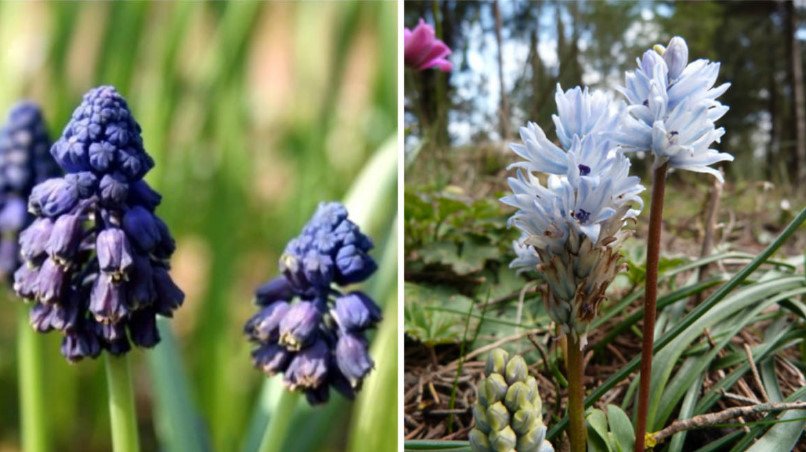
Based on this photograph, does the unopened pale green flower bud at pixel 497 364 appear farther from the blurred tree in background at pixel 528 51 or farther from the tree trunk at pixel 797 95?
the tree trunk at pixel 797 95

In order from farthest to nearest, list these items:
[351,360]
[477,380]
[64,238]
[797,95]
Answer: [797,95] → [477,380] → [351,360] → [64,238]

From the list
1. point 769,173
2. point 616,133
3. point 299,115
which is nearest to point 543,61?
point 299,115

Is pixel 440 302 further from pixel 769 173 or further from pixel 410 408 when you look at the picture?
pixel 769 173

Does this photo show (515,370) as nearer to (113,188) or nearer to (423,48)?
(113,188)

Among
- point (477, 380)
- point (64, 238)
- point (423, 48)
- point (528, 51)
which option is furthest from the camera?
point (528, 51)

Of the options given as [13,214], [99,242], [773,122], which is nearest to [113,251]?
[99,242]

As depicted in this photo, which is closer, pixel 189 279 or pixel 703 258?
pixel 703 258

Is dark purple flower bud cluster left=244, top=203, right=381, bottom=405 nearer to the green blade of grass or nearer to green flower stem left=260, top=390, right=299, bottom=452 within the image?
green flower stem left=260, top=390, right=299, bottom=452
